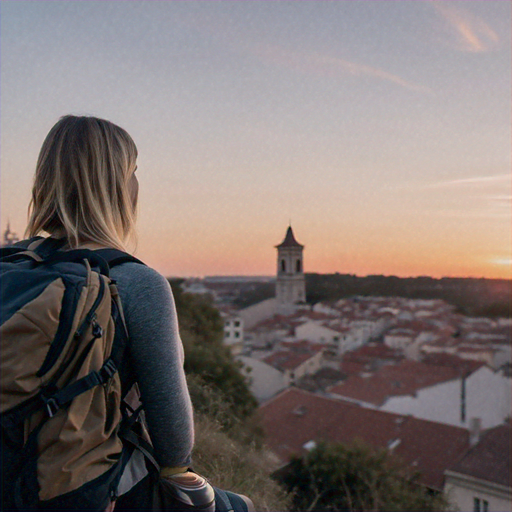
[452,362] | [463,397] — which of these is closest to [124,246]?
[463,397]

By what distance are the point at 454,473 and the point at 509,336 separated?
3319cm

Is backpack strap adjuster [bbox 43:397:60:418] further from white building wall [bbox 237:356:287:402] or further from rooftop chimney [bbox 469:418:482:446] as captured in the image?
white building wall [bbox 237:356:287:402]

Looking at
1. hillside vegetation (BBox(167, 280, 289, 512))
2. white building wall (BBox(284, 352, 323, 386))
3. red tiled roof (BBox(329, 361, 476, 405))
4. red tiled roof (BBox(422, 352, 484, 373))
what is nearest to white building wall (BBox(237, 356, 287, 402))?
white building wall (BBox(284, 352, 323, 386))

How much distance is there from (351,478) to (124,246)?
1345 centimetres

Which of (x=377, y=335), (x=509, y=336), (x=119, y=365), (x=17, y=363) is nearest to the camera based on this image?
(x=17, y=363)

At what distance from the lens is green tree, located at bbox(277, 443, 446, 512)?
12414mm

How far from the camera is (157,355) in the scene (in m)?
1.11

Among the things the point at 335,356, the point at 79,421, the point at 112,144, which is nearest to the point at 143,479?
the point at 79,421

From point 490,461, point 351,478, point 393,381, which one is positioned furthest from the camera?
point 393,381

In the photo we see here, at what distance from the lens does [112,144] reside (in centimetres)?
123

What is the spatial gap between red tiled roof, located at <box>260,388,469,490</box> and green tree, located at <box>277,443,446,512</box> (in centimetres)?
391

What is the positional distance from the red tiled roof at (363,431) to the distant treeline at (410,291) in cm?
3787

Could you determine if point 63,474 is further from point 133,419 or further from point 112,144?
point 112,144

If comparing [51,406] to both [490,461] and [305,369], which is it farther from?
[305,369]
